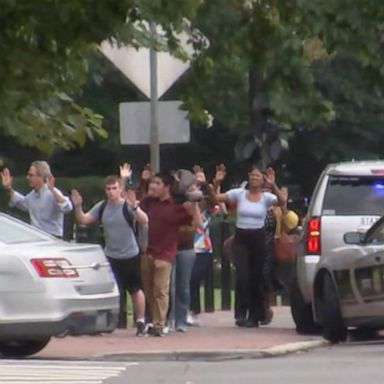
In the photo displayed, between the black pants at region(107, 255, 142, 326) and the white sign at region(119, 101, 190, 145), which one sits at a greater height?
the white sign at region(119, 101, 190, 145)

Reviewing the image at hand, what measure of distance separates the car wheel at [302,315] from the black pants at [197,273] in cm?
143

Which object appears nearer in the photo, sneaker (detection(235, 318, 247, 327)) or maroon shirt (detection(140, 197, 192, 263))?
maroon shirt (detection(140, 197, 192, 263))

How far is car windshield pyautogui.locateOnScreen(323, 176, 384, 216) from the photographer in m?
18.6

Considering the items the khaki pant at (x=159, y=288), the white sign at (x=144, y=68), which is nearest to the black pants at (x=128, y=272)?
the khaki pant at (x=159, y=288)

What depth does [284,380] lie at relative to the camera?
1372cm

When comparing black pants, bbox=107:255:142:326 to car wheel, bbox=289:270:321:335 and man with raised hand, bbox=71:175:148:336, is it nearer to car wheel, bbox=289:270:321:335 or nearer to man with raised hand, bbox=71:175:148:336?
man with raised hand, bbox=71:175:148:336

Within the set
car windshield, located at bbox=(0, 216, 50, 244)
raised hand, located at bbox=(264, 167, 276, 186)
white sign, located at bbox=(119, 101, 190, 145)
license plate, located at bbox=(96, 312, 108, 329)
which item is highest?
white sign, located at bbox=(119, 101, 190, 145)

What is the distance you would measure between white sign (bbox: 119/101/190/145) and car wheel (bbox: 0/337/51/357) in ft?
8.35

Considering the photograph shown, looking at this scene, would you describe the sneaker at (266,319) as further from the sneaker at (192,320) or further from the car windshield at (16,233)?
the car windshield at (16,233)

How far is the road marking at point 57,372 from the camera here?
13.4 meters

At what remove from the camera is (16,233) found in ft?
53.0

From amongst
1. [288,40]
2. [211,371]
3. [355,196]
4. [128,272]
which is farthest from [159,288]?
[288,40]

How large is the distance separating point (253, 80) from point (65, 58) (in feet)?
10.9

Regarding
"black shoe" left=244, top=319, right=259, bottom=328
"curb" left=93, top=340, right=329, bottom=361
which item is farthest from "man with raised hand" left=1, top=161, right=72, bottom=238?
"curb" left=93, top=340, right=329, bottom=361
